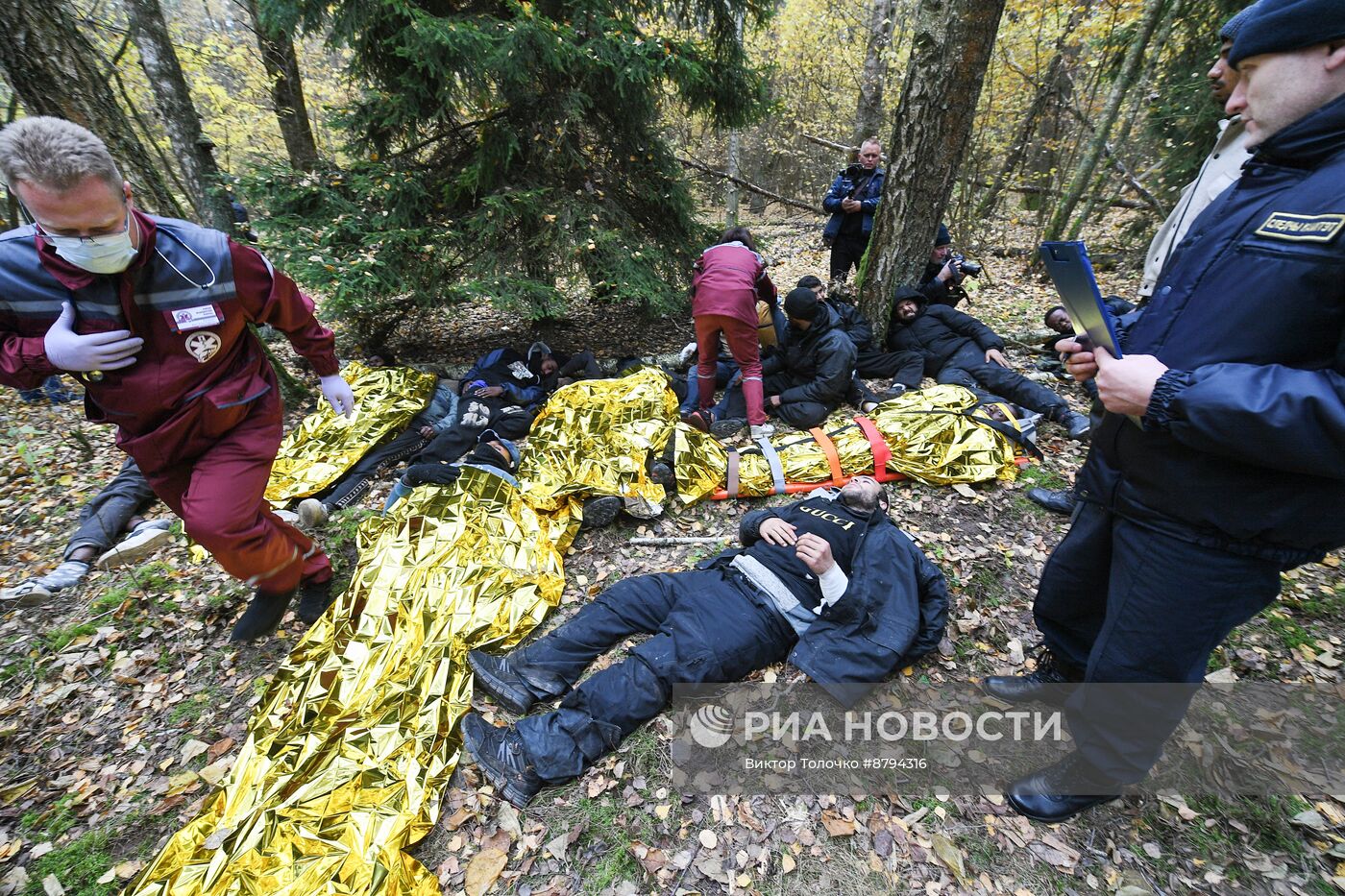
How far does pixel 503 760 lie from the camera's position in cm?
239

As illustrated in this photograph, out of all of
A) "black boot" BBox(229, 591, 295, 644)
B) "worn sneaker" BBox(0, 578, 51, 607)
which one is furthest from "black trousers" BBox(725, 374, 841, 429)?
"worn sneaker" BBox(0, 578, 51, 607)

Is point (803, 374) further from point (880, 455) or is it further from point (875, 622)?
point (875, 622)

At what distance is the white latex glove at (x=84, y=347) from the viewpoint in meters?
2.05

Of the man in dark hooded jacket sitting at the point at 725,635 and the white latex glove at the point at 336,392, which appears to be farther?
the white latex glove at the point at 336,392

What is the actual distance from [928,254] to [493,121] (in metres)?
5.01

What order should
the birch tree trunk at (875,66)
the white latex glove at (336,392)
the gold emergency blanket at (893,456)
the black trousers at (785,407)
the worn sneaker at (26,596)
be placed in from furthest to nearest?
the birch tree trunk at (875,66) → the black trousers at (785,407) → the gold emergency blanket at (893,456) → the worn sneaker at (26,596) → the white latex glove at (336,392)

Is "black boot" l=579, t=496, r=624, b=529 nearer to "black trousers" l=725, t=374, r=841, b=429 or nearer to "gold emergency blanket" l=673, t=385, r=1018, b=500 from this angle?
"gold emergency blanket" l=673, t=385, r=1018, b=500

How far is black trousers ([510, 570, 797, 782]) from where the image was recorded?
244 centimetres

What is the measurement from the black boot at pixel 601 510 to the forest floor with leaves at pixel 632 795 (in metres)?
0.16

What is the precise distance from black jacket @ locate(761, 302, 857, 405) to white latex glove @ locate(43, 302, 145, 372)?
15.1ft

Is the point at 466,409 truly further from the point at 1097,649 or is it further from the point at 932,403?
the point at 1097,649

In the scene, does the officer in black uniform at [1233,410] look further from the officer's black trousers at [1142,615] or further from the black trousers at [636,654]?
the black trousers at [636,654]

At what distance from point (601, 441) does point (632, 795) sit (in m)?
2.63

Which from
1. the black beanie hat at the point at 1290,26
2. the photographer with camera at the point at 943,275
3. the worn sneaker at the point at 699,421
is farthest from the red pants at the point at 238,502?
the photographer with camera at the point at 943,275
